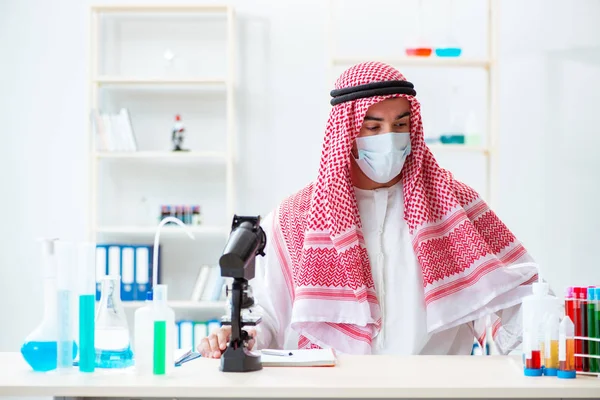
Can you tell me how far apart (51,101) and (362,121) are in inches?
105

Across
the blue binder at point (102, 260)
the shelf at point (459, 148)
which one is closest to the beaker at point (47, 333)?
the blue binder at point (102, 260)

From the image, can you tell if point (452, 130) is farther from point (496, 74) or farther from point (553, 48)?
point (553, 48)

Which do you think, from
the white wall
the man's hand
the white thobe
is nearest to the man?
the white thobe

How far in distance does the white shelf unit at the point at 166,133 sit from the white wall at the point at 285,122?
0.39ft

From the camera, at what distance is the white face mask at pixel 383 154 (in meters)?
2.37

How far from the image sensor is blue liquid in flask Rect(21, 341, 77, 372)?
167 centimetres

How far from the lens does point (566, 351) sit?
1656mm

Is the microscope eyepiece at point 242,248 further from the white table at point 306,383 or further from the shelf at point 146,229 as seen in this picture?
the shelf at point 146,229

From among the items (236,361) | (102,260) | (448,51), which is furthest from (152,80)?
(236,361)

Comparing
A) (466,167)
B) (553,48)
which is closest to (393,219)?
(466,167)

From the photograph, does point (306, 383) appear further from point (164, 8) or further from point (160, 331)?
point (164, 8)

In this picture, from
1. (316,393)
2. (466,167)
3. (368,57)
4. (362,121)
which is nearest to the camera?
(316,393)

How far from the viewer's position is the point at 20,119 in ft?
14.8

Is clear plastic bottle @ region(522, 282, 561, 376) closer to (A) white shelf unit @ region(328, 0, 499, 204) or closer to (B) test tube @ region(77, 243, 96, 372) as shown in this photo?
(B) test tube @ region(77, 243, 96, 372)
